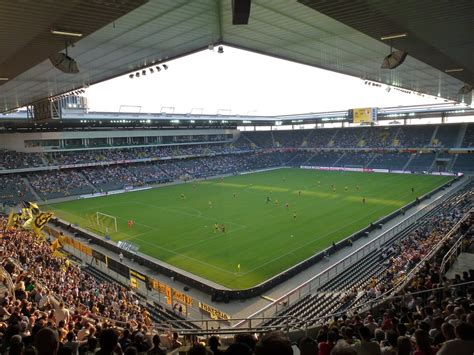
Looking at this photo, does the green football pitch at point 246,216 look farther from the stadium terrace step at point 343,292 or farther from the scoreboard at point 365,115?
the scoreboard at point 365,115

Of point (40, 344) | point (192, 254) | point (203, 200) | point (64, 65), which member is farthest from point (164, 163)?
point (40, 344)

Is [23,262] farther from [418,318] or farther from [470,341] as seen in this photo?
[470,341]

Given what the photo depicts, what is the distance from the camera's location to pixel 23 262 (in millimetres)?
17578

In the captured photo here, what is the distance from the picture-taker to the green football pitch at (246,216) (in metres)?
24.2

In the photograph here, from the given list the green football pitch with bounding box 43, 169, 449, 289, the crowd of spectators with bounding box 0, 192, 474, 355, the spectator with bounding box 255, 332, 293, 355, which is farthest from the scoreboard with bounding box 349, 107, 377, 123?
the spectator with bounding box 255, 332, 293, 355

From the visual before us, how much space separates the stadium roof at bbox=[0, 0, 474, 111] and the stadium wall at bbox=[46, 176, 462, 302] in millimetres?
10930

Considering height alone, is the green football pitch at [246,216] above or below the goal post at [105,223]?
below

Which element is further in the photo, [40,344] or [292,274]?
[292,274]

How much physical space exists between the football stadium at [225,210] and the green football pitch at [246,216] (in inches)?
8.7

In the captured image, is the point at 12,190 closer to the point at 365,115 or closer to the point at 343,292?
the point at 343,292

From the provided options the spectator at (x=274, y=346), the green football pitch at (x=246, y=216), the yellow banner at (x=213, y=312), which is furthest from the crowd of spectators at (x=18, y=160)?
the spectator at (x=274, y=346)

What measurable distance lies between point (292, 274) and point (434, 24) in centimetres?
1622

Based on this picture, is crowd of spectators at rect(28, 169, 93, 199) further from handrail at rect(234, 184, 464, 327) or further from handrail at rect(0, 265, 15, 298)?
handrail at rect(234, 184, 464, 327)

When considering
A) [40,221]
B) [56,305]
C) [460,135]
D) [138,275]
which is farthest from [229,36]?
[460,135]
